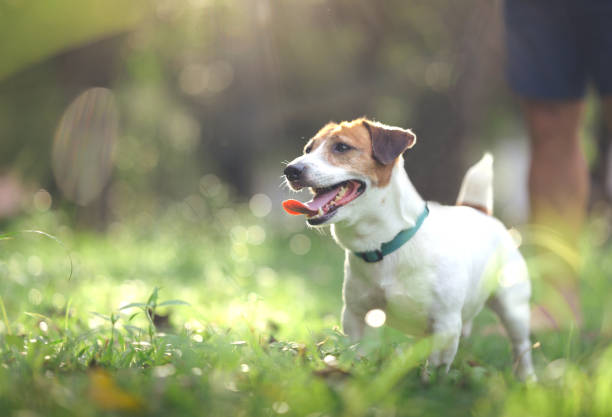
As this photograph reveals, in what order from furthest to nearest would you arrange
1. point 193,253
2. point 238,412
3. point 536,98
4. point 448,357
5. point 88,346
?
point 193,253, point 536,98, point 448,357, point 88,346, point 238,412

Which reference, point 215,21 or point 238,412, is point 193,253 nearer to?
point 215,21

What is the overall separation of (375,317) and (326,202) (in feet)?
1.61

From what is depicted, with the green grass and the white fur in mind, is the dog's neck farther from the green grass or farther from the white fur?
the green grass

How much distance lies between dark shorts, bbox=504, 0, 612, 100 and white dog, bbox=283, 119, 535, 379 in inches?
54.1

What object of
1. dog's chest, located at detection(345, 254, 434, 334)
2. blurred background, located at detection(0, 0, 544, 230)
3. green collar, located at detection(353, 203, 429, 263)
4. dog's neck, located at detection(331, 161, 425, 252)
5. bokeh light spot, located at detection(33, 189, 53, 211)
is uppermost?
blurred background, located at detection(0, 0, 544, 230)

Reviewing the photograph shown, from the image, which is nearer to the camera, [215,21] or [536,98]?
[536,98]

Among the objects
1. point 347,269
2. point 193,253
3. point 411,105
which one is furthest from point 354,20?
point 347,269

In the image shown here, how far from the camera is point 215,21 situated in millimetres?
9297

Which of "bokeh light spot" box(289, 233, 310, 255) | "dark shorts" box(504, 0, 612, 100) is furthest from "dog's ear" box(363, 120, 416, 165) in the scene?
"bokeh light spot" box(289, 233, 310, 255)

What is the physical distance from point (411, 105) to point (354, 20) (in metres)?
1.58

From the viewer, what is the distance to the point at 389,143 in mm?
2578

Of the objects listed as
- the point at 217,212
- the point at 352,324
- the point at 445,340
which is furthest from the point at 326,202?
the point at 217,212

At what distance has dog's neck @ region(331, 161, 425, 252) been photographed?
8.26 feet

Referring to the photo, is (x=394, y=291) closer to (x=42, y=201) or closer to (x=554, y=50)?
(x=554, y=50)
